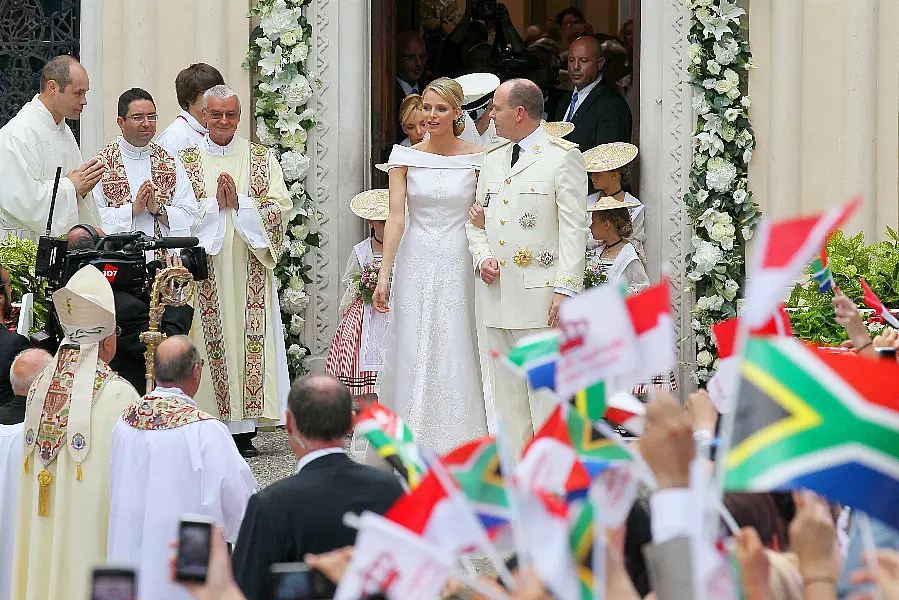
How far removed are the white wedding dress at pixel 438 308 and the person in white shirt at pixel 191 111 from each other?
1199mm

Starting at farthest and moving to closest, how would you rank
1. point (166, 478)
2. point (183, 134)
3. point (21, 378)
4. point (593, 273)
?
point (593, 273), point (183, 134), point (21, 378), point (166, 478)

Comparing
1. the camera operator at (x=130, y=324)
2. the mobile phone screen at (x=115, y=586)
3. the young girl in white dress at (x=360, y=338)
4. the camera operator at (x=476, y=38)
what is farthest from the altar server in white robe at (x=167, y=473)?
the camera operator at (x=476, y=38)

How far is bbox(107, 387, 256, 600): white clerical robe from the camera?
4895mm

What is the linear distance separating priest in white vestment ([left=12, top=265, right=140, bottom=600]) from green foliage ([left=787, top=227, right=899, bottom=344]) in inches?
150

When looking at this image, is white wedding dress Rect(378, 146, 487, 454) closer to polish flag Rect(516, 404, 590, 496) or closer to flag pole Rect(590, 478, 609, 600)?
polish flag Rect(516, 404, 590, 496)

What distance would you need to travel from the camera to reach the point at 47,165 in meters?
8.31

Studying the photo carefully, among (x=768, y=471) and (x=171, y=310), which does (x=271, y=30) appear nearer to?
(x=171, y=310)

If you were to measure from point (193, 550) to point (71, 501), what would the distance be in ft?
8.30

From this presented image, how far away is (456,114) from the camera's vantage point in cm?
802

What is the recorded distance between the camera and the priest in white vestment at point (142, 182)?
811 cm

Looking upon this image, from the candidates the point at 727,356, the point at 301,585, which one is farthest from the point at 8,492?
the point at 301,585

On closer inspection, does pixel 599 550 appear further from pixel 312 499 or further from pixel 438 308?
pixel 438 308

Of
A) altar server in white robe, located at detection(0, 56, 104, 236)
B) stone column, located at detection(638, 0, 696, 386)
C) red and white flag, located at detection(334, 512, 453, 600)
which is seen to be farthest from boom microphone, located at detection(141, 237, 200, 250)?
red and white flag, located at detection(334, 512, 453, 600)

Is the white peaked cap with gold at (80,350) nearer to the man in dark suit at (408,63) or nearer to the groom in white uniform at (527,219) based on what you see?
the groom in white uniform at (527,219)
